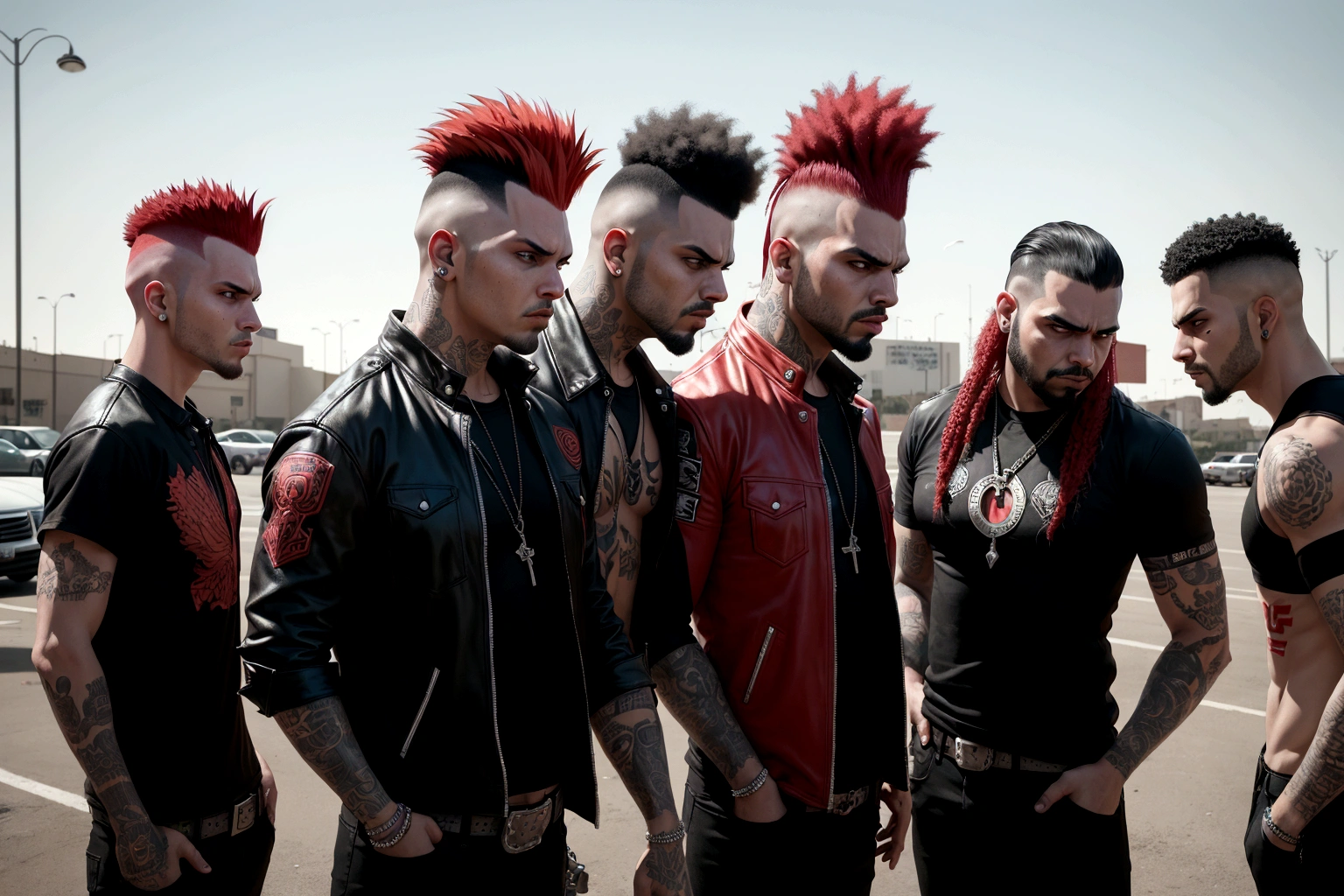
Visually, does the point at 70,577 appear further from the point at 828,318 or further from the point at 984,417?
the point at 984,417

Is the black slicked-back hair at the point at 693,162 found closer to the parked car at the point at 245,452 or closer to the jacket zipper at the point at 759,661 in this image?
the jacket zipper at the point at 759,661

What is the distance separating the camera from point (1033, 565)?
314 cm

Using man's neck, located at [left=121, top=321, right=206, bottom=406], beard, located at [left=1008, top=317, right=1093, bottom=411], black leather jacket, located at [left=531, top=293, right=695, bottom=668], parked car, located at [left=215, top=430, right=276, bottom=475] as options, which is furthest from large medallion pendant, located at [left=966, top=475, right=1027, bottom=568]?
parked car, located at [left=215, top=430, right=276, bottom=475]

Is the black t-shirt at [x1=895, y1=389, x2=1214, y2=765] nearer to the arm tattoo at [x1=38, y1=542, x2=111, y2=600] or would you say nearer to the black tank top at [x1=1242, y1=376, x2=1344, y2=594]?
the black tank top at [x1=1242, y1=376, x2=1344, y2=594]

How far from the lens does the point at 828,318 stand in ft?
10.3

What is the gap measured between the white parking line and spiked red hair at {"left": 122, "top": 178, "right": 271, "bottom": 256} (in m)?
3.71

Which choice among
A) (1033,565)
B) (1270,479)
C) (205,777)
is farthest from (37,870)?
(1270,479)

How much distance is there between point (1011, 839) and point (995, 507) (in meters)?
1.13

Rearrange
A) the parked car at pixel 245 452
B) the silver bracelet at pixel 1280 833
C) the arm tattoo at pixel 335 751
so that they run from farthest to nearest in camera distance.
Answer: the parked car at pixel 245 452 < the silver bracelet at pixel 1280 833 < the arm tattoo at pixel 335 751

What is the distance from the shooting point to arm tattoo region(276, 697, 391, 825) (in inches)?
77.0

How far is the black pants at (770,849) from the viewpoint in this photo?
2.83 metres

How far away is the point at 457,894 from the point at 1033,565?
2.14 metres

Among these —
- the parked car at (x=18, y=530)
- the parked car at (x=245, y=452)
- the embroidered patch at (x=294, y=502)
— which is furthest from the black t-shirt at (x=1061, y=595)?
the parked car at (x=245, y=452)

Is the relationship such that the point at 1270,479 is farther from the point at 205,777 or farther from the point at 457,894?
the point at 205,777
